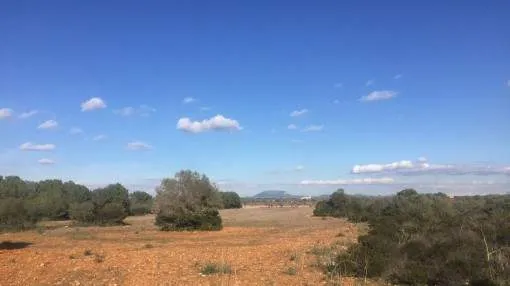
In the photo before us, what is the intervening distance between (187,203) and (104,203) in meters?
21.4

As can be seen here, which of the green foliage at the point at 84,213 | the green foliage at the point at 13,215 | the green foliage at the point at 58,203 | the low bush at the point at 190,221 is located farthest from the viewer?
the green foliage at the point at 84,213

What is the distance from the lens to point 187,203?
1773 inches

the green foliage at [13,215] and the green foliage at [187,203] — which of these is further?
the green foliage at [13,215]

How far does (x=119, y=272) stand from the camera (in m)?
16.3

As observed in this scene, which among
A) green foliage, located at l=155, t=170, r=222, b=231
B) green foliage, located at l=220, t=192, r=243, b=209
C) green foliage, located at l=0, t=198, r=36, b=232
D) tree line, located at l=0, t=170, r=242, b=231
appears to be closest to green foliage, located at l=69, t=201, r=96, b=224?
tree line, located at l=0, t=170, r=242, b=231

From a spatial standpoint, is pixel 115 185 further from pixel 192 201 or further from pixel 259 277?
pixel 259 277

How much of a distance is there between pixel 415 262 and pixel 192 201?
103 feet

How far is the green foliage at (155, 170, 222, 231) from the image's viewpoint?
44.6 metres

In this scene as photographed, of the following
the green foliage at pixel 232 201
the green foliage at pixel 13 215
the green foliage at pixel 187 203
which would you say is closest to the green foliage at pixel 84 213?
the green foliage at pixel 13 215

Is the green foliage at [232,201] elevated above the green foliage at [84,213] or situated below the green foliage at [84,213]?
above

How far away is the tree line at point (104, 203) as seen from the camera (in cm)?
4506

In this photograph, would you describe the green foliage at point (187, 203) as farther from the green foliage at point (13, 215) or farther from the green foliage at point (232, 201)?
the green foliage at point (232, 201)

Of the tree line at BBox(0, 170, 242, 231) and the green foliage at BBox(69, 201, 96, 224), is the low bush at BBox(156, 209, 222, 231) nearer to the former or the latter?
the tree line at BBox(0, 170, 242, 231)

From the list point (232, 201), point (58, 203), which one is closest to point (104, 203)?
point (58, 203)
